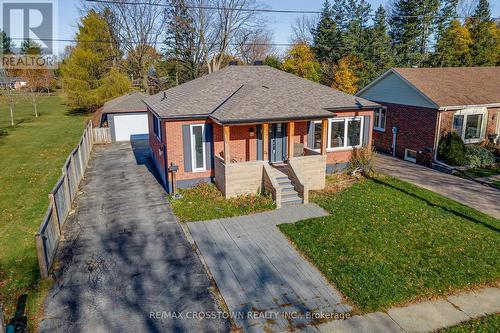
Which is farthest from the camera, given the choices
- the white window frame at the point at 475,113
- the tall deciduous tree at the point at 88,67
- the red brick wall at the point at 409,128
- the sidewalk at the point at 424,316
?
the tall deciduous tree at the point at 88,67

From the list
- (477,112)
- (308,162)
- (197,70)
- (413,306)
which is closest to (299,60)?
(197,70)

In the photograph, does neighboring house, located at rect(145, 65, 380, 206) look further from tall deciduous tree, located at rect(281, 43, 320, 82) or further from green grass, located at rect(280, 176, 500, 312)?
tall deciduous tree, located at rect(281, 43, 320, 82)

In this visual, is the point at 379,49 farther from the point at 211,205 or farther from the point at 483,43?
the point at 211,205

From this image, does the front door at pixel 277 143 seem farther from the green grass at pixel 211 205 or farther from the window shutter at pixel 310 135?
the green grass at pixel 211 205

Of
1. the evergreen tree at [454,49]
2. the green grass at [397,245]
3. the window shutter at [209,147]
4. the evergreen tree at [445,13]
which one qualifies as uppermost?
the evergreen tree at [445,13]

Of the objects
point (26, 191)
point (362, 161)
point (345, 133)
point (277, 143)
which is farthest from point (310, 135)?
point (26, 191)

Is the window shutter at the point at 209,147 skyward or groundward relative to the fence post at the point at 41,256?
skyward

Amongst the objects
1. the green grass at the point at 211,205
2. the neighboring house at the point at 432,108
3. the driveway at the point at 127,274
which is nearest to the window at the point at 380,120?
the neighboring house at the point at 432,108
